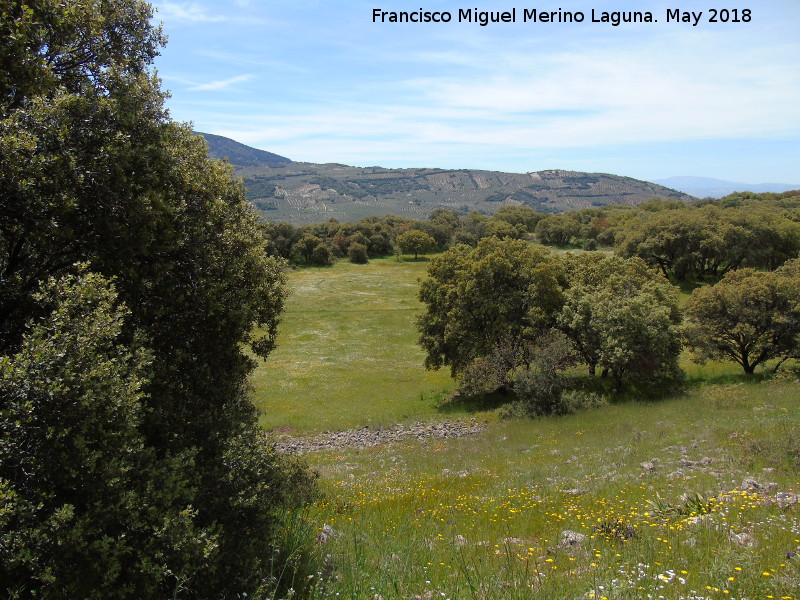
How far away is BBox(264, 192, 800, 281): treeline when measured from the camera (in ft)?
247

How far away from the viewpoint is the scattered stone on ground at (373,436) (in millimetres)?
28297

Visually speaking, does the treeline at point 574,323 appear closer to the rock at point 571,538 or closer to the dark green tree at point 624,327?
the dark green tree at point 624,327

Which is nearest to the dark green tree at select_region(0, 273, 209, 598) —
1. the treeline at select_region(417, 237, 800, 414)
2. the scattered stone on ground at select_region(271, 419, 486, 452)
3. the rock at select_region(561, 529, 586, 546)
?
the rock at select_region(561, 529, 586, 546)

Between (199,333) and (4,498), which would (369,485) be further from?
(4,498)

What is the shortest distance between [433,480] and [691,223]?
78181 millimetres

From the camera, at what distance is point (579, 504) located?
12.2 metres

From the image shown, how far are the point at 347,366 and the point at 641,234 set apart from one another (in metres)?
59.6

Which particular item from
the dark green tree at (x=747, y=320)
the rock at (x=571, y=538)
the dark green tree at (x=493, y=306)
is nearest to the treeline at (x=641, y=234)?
the rock at (x=571, y=538)

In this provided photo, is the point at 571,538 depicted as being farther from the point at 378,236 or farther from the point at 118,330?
the point at 378,236

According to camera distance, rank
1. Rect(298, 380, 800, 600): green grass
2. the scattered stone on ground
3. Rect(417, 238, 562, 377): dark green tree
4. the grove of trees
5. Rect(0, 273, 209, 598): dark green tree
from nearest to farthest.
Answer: Rect(0, 273, 209, 598): dark green tree → the grove of trees → Rect(298, 380, 800, 600): green grass → the scattered stone on ground → Rect(417, 238, 562, 377): dark green tree

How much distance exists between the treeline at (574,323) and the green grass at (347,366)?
6277mm

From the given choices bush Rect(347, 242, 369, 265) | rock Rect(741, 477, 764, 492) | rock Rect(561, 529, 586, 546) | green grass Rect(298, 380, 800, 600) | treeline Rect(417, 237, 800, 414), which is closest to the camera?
green grass Rect(298, 380, 800, 600)

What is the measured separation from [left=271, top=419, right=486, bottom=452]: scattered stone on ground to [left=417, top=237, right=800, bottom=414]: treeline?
4.35 meters

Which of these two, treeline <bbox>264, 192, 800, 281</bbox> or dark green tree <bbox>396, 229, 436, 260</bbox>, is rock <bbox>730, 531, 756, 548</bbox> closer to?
treeline <bbox>264, 192, 800, 281</bbox>
